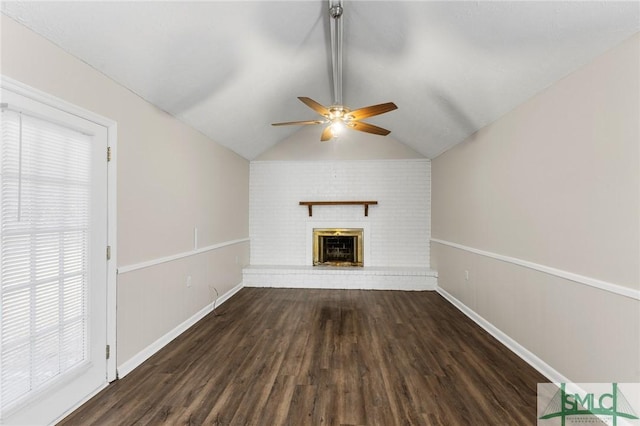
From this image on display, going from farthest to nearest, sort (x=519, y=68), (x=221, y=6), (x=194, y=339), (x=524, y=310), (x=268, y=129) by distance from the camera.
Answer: (x=268, y=129), (x=194, y=339), (x=524, y=310), (x=519, y=68), (x=221, y=6)

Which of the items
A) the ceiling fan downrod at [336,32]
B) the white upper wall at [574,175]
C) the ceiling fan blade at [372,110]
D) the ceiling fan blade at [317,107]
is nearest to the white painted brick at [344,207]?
the white upper wall at [574,175]

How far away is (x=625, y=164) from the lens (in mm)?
1788

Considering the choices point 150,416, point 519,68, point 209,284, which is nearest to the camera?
point 150,416

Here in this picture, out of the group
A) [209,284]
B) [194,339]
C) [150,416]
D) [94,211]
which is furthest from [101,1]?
[209,284]

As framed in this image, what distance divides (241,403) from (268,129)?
4.07 m

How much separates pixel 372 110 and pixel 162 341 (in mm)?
3202

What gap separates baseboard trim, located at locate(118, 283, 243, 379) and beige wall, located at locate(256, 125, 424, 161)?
2.97 meters

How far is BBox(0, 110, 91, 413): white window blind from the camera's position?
1.65 metres

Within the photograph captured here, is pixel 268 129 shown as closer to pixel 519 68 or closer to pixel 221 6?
pixel 221 6

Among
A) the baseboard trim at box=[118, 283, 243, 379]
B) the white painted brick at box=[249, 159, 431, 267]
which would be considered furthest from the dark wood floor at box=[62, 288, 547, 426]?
the white painted brick at box=[249, 159, 431, 267]

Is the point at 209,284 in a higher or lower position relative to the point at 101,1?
lower

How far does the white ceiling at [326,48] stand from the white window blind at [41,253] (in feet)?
2.34

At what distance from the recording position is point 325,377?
2389mm

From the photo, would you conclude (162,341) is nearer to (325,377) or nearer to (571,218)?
(325,377)
